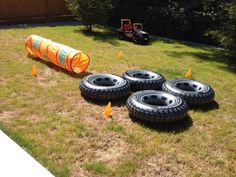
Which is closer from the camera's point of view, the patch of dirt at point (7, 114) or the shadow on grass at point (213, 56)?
the patch of dirt at point (7, 114)

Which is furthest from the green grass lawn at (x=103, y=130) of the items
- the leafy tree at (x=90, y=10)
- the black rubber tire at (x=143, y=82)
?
the leafy tree at (x=90, y=10)

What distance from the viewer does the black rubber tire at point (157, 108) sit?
648 centimetres

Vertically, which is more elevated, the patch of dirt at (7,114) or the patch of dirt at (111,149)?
the patch of dirt at (7,114)

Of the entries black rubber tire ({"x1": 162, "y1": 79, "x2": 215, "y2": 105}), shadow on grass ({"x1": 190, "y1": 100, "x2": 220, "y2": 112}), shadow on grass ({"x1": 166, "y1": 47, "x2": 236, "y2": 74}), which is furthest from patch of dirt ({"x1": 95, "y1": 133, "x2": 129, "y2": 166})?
shadow on grass ({"x1": 166, "y1": 47, "x2": 236, "y2": 74})

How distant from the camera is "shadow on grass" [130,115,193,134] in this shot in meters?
6.57

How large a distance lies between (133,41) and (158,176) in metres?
9.93

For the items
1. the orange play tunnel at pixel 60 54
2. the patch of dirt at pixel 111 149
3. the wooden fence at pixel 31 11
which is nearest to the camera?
the patch of dirt at pixel 111 149

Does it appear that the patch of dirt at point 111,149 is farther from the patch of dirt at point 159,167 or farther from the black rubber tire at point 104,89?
the black rubber tire at point 104,89

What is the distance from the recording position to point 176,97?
7.16 m

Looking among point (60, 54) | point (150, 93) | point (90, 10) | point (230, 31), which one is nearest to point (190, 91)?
point (150, 93)

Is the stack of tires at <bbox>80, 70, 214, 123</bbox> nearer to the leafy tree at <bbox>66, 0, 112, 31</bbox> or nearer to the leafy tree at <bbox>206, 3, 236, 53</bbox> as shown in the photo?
the leafy tree at <bbox>206, 3, 236, 53</bbox>

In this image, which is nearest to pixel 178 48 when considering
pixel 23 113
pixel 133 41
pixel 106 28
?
pixel 133 41

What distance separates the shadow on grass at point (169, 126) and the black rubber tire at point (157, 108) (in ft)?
0.42

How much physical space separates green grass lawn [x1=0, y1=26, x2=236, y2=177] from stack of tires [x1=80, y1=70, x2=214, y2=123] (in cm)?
25
